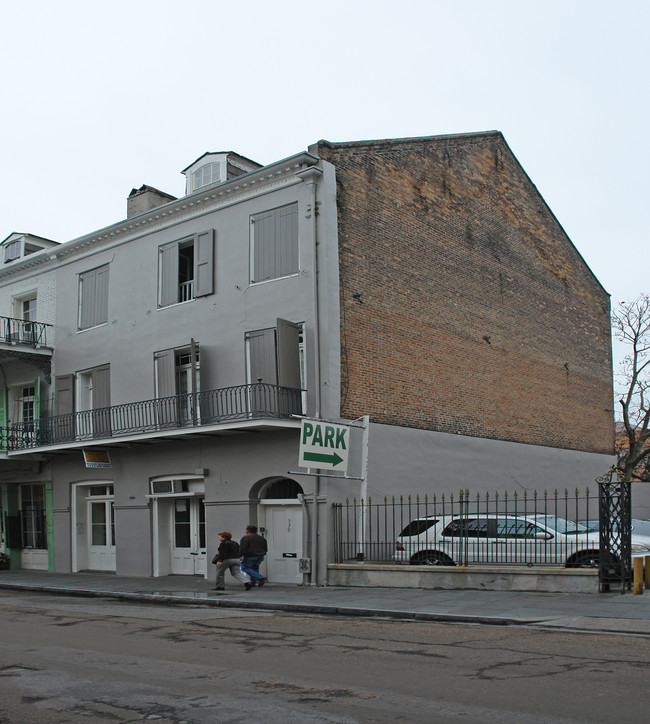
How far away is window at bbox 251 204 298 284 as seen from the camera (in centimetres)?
1942

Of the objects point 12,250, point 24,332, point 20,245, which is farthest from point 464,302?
point 12,250

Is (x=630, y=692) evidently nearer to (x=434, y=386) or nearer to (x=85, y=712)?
(x=85, y=712)

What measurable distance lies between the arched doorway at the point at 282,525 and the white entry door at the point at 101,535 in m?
6.31

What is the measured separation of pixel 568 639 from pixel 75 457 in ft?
57.3

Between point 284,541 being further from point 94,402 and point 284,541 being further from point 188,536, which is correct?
point 94,402

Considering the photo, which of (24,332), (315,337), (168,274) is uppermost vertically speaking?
(168,274)

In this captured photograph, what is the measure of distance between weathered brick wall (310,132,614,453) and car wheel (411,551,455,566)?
3.48 meters

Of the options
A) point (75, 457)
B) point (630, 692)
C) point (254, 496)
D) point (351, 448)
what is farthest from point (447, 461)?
point (630, 692)

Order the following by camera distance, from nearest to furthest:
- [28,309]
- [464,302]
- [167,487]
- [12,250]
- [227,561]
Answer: [227,561], [167,487], [464,302], [28,309], [12,250]

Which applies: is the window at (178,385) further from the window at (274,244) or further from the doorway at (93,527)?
the doorway at (93,527)

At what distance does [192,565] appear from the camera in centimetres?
2141

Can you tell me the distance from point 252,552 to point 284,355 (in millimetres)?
4342

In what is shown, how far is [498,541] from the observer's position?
53.3 feet

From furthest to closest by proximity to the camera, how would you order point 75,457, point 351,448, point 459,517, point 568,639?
point 75,457 → point 351,448 → point 459,517 → point 568,639
